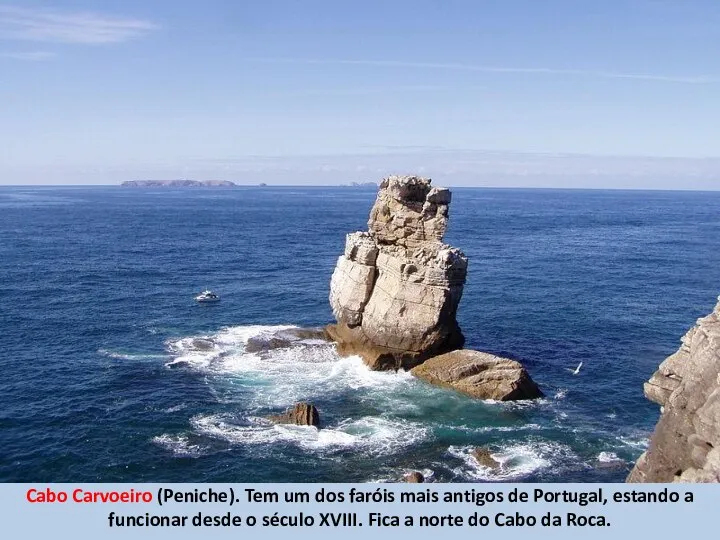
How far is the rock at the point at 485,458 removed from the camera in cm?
4366

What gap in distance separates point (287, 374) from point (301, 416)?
10.9 m

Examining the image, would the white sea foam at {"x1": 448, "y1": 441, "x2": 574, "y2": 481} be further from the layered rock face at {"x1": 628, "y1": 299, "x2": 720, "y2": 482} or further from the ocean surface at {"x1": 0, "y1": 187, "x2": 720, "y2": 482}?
the layered rock face at {"x1": 628, "y1": 299, "x2": 720, "y2": 482}

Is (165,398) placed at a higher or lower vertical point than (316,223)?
lower

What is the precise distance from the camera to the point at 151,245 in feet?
441

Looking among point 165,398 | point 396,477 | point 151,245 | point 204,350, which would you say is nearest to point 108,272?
point 151,245

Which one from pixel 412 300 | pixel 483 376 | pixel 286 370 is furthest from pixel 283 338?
pixel 483 376

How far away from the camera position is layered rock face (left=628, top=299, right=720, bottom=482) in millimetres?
25375

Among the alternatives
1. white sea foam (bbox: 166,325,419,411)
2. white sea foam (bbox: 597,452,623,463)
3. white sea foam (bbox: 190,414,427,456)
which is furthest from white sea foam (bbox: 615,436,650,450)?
white sea foam (bbox: 166,325,419,411)

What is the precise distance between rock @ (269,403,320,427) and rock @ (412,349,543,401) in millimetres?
13096

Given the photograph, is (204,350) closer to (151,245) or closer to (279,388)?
(279,388)

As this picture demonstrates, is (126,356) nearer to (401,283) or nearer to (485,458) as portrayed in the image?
(401,283)

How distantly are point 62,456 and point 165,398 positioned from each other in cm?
1080

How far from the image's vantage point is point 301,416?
49.3m
